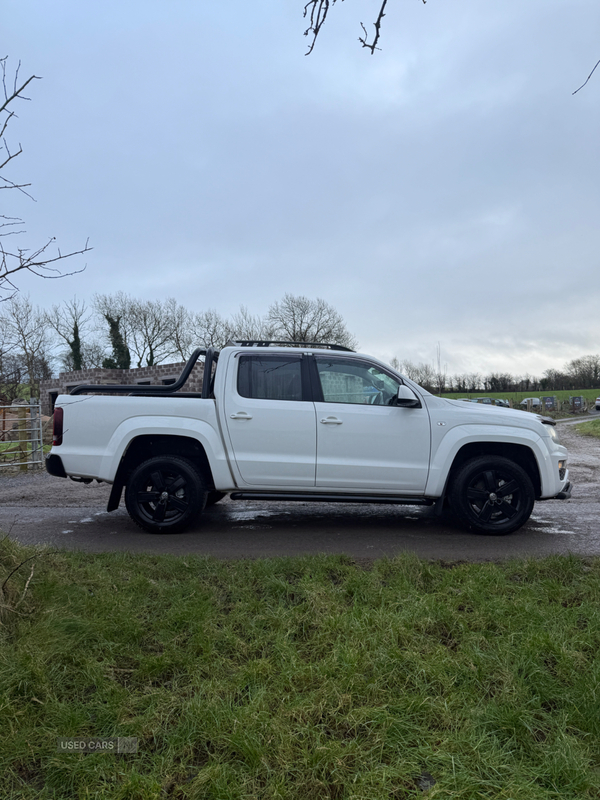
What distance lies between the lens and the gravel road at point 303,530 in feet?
17.0

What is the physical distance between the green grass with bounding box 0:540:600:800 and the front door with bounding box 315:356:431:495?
1703mm

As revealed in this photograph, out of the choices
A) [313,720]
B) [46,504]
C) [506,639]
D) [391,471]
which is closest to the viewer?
[313,720]

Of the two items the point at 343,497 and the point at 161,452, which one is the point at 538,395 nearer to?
the point at 343,497

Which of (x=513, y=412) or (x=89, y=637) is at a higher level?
(x=513, y=412)

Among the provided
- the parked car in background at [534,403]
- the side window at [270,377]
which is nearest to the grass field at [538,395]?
the parked car in background at [534,403]

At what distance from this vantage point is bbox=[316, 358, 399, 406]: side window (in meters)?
5.86

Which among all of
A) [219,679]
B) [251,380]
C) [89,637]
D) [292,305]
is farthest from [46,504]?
[292,305]

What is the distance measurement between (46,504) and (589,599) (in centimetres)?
720

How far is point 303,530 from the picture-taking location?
6145 millimetres

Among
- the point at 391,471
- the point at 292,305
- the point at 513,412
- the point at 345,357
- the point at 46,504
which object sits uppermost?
the point at 292,305

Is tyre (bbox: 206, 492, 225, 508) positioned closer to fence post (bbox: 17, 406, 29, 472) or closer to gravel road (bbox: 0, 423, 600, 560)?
gravel road (bbox: 0, 423, 600, 560)

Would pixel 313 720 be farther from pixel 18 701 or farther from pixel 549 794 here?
pixel 18 701

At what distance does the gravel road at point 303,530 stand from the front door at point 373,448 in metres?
0.60

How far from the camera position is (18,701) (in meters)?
2.53
